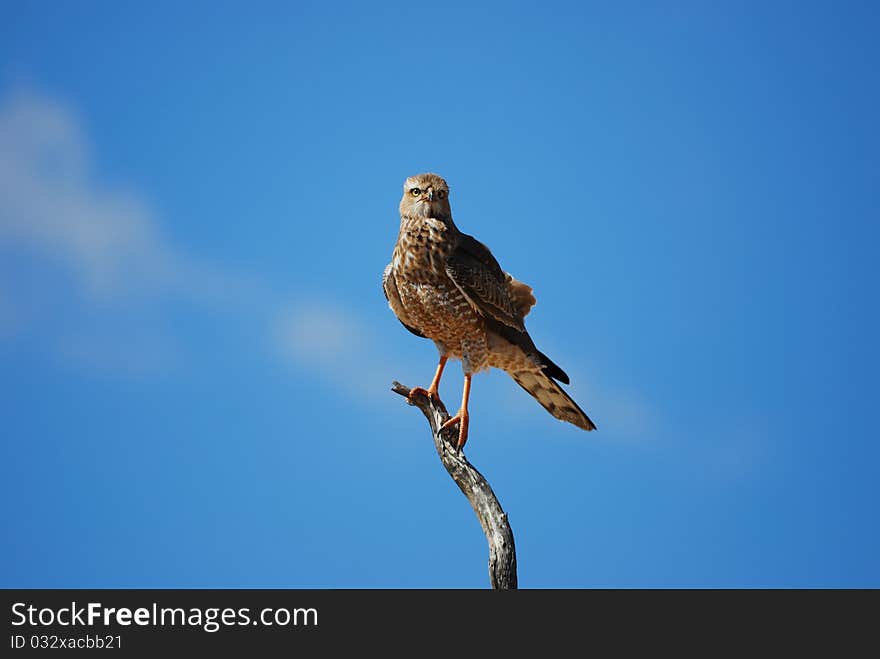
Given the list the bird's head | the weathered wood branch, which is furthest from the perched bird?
the weathered wood branch

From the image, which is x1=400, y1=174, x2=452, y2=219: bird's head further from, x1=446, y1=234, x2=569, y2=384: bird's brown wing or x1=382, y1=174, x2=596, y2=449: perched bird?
x1=446, y1=234, x2=569, y2=384: bird's brown wing

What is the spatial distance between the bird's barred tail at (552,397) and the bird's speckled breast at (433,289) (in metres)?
0.76

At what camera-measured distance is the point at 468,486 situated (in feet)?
28.1

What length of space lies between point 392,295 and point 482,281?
3.40ft

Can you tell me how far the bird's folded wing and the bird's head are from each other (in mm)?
393

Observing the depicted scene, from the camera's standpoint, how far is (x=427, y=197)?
28.1 feet

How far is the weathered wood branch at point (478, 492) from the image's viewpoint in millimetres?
8031

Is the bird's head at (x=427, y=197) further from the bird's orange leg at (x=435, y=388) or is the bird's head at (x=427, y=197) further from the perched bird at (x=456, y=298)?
the bird's orange leg at (x=435, y=388)

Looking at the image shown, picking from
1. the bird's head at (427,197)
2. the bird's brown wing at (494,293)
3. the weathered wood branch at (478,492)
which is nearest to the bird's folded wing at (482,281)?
the bird's brown wing at (494,293)

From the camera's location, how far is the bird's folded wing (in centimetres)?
848
